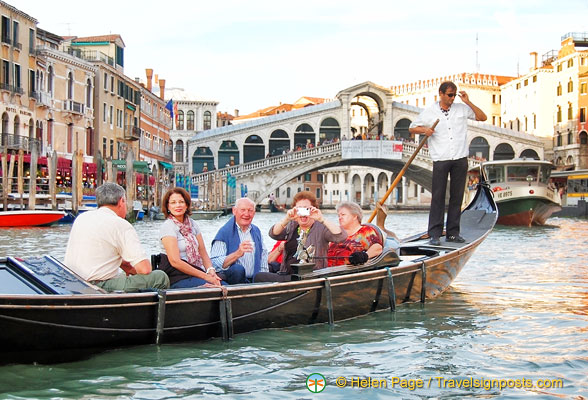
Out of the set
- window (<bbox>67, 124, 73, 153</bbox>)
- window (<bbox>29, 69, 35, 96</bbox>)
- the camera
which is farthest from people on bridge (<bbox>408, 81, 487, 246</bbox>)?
window (<bbox>67, 124, 73, 153</bbox>)

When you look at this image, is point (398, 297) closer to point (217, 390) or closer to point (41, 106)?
point (217, 390)

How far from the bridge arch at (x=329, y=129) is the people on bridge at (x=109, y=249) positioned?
28151 millimetres

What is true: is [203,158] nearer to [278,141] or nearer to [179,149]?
[278,141]

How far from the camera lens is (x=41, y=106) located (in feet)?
58.3

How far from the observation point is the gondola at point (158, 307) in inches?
122

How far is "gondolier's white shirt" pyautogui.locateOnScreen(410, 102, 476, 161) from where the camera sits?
212 inches

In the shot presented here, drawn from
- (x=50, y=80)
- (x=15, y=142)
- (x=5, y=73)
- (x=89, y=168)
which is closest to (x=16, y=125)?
(x=15, y=142)

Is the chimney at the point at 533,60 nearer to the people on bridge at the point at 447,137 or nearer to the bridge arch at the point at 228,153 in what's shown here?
the bridge arch at the point at 228,153

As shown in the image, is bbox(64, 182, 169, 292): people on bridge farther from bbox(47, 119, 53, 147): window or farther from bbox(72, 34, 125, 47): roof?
bbox(72, 34, 125, 47): roof

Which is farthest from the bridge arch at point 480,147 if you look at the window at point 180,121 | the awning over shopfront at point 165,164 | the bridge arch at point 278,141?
the window at point 180,121

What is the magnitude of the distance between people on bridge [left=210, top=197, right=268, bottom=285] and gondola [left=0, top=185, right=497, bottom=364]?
340 millimetres

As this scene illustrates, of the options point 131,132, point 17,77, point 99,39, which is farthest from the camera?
point 131,132

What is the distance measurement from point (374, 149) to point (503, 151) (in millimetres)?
8240

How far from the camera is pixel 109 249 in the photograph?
3488mm
